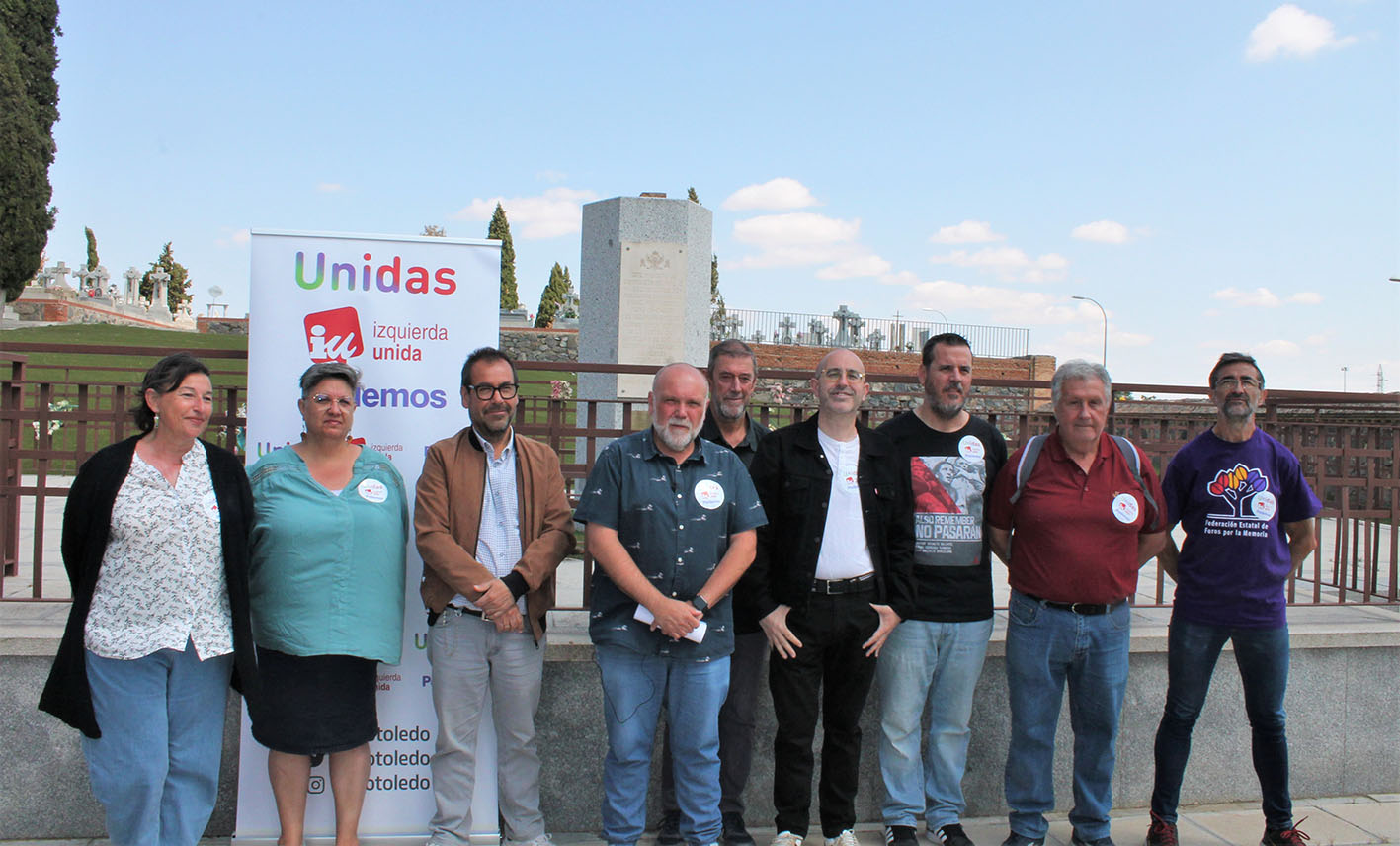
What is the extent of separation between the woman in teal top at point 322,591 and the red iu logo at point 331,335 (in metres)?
0.38

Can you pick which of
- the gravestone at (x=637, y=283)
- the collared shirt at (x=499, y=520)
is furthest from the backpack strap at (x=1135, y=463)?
the gravestone at (x=637, y=283)

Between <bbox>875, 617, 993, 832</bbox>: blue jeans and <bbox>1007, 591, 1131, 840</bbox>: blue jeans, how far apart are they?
18 cm

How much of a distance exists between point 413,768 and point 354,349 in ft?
5.69

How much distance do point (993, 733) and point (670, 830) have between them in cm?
160

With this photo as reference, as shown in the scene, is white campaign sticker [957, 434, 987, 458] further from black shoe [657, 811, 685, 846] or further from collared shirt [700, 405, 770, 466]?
black shoe [657, 811, 685, 846]

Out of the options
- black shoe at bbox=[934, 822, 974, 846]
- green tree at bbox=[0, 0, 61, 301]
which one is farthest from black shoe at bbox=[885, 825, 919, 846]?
green tree at bbox=[0, 0, 61, 301]

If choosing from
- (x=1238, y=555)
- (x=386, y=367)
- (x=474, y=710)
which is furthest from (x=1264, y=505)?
(x=386, y=367)

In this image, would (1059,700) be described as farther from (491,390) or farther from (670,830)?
(491,390)

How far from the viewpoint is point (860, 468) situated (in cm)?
345

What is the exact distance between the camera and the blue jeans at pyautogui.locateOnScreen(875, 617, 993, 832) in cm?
357

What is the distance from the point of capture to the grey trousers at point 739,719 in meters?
3.59

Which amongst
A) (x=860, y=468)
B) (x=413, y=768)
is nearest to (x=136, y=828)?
(x=413, y=768)

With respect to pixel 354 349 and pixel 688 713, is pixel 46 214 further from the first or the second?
pixel 688 713

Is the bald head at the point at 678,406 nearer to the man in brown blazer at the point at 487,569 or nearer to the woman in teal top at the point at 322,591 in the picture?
the man in brown blazer at the point at 487,569
